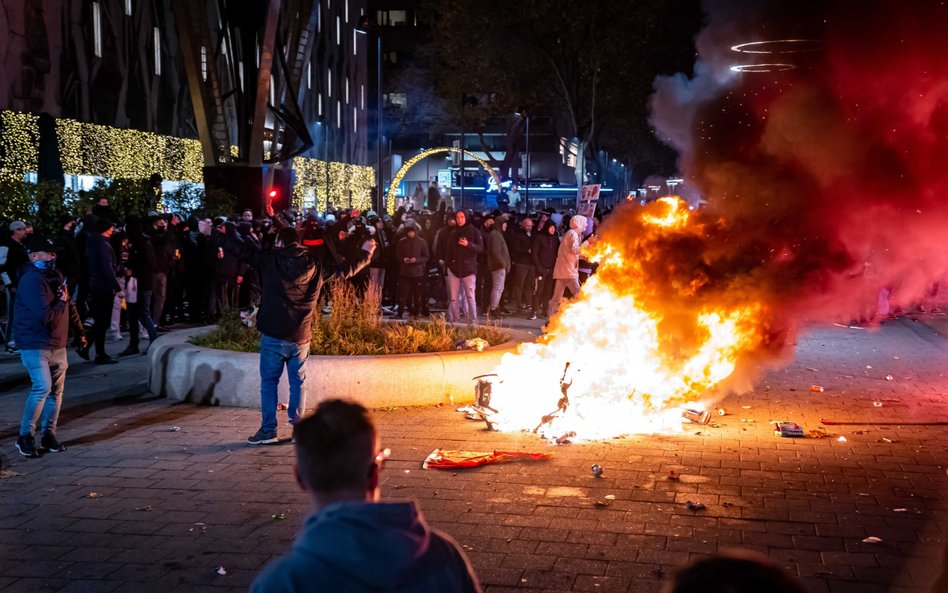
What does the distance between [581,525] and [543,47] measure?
28.4 m

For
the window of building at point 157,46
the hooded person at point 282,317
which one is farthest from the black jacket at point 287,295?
the window of building at point 157,46

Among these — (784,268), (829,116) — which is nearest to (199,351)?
(784,268)

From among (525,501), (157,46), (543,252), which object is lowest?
(525,501)

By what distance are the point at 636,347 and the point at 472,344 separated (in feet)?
7.00

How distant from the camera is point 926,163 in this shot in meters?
9.41

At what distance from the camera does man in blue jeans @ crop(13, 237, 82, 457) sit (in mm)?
8172

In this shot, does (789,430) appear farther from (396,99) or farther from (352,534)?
(396,99)

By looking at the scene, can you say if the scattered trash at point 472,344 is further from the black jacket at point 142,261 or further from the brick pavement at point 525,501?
the black jacket at point 142,261

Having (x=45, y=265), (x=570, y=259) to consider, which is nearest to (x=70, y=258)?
(x=45, y=265)

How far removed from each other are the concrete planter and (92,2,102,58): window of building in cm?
1659

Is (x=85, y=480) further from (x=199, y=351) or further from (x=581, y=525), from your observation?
(x=581, y=525)

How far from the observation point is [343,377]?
10.2m

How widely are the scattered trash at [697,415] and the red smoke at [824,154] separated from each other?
117 centimetres

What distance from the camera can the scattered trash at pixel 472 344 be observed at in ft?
36.6
